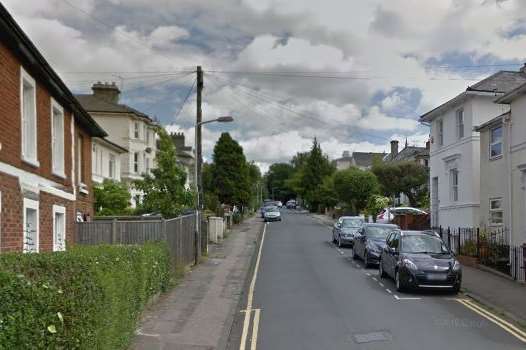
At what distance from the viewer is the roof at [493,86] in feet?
82.3

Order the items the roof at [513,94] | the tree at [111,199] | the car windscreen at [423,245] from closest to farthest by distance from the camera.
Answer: the car windscreen at [423,245]
the roof at [513,94]
the tree at [111,199]

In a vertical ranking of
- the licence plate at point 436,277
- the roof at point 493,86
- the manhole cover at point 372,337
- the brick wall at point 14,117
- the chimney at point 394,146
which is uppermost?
the chimney at point 394,146

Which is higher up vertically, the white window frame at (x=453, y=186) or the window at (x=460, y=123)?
the window at (x=460, y=123)

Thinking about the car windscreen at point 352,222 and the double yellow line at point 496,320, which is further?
the car windscreen at point 352,222

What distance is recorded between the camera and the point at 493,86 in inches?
1008

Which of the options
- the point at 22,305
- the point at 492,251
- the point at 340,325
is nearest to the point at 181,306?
the point at 340,325

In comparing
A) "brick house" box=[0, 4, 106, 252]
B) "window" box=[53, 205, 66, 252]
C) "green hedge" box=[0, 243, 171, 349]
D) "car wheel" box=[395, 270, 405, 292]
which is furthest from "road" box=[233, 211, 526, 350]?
"window" box=[53, 205, 66, 252]

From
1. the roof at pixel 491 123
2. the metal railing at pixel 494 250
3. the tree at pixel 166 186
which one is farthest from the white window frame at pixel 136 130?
the roof at pixel 491 123

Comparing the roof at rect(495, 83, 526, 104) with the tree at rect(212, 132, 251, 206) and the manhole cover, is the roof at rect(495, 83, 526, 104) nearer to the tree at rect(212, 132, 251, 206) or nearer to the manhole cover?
the manhole cover

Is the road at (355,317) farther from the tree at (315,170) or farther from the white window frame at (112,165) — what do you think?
the tree at (315,170)

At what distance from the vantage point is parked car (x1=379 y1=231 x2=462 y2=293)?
48.7ft

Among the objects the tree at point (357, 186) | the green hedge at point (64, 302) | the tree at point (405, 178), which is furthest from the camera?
the tree at point (405, 178)

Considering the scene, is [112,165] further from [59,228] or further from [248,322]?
[248,322]

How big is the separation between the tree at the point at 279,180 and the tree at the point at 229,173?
8755 cm
